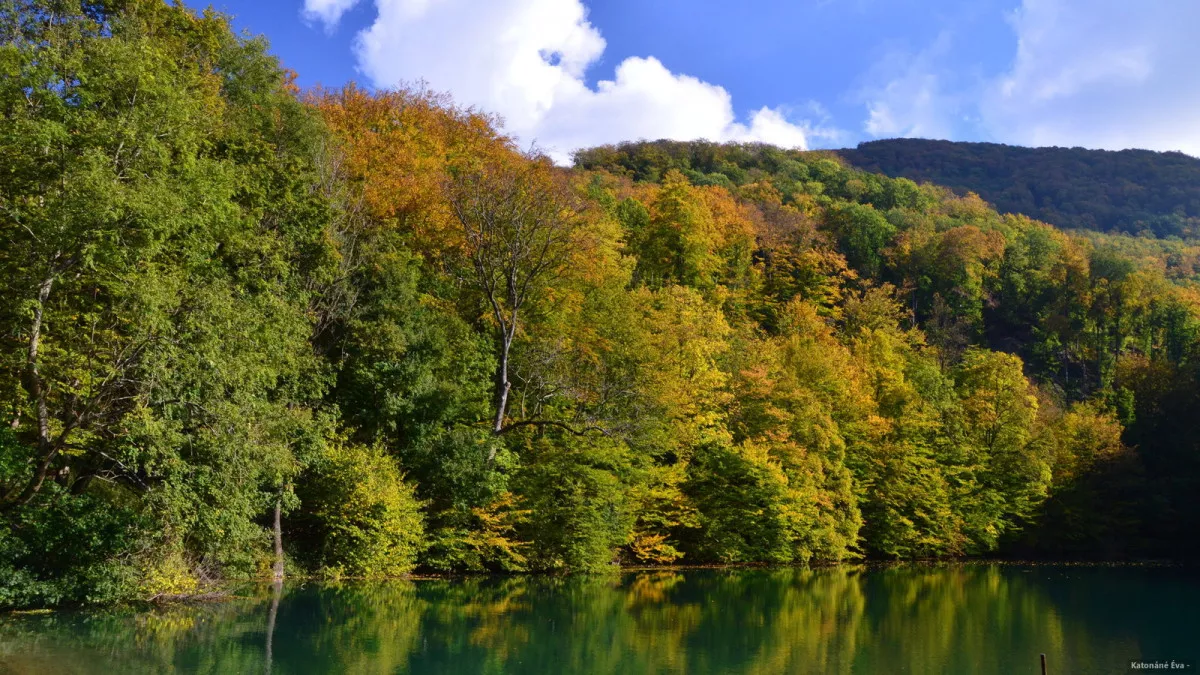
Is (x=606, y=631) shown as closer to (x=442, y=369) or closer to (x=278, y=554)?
(x=278, y=554)

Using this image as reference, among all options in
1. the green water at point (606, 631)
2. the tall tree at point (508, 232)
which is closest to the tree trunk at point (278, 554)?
the green water at point (606, 631)

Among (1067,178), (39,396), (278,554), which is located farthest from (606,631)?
(1067,178)

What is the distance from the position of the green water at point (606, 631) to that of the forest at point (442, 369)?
237 centimetres

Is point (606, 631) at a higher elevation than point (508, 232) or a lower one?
lower

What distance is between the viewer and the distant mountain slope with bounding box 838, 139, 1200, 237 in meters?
98.2

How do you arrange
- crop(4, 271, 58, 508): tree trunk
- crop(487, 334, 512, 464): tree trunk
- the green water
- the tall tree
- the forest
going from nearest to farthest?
the green water → crop(4, 271, 58, 508): tree trunk → the forest → crop(487, 334, 512, 464): tree trunk → the tall tree

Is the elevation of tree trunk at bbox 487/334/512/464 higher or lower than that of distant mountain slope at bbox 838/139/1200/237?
lower

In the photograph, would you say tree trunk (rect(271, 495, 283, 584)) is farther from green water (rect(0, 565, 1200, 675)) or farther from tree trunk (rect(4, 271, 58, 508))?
tree trunk (rect(4, 271, 58, 508))

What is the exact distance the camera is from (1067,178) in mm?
107750

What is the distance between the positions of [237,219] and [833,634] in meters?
16.9

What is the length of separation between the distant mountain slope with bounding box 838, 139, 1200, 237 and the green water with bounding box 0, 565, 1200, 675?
82804 millimetres

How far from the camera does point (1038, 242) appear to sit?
66.6 meters

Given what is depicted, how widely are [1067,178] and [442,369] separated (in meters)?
105

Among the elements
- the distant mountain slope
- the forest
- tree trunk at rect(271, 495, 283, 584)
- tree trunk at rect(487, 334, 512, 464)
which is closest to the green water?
tree trunk at rect(271, 495, 283, 584)
